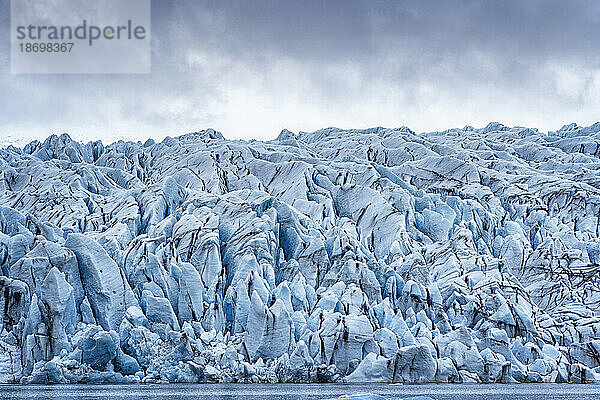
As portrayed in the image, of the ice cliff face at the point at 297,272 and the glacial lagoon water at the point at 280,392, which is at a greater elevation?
Answer: the ice cliff face at the point at 297,272

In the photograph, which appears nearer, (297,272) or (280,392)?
(280,392)

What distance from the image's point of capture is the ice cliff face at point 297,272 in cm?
2419

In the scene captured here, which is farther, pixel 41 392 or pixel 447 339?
pixel 447 339

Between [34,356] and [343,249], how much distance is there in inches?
522

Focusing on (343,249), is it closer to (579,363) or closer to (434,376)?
(434,376)

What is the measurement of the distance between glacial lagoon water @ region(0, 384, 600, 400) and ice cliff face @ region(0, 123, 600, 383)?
47 centimetres

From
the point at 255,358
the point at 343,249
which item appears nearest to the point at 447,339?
the point at 343,249

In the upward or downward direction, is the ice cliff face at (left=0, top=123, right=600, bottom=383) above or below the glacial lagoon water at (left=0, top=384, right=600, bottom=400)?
above

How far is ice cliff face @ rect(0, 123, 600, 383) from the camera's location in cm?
2419

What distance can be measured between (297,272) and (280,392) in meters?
6.41

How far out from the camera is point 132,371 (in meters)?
24.0

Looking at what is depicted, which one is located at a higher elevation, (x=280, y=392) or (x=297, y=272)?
(x=297, y=272)

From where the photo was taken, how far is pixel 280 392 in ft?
77.6

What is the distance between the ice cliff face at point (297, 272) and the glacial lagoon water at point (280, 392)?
1.55 ft
